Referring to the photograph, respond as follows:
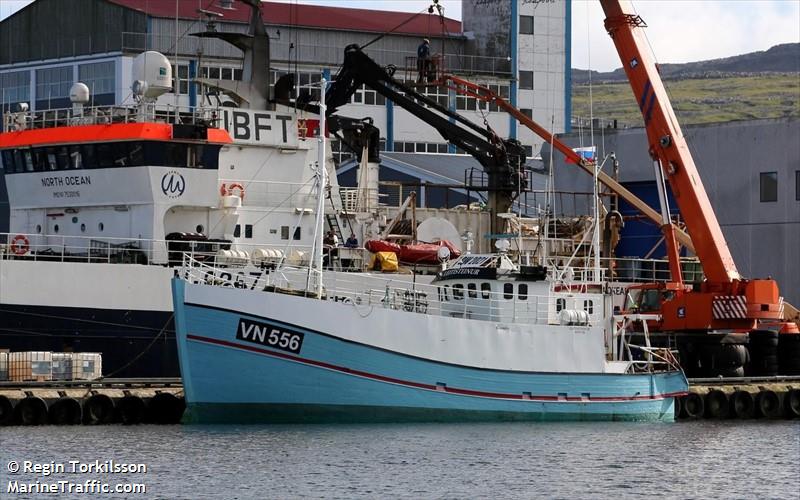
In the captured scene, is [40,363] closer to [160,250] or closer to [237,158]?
[160,250]

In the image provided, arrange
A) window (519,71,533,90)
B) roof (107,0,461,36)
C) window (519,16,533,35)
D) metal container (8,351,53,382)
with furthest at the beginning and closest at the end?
window (519,71,533,90)
window (519,16,533,35)
roof (107,0,461,36)
metal container (8,351,53,382)

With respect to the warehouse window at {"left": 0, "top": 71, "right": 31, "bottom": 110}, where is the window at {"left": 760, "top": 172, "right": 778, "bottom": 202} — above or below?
below

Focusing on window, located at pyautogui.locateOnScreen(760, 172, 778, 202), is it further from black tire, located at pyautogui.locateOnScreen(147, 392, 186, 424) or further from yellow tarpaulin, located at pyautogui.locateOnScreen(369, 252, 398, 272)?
black tire, located at pyautogui.locateOnScreen(147, 392, 186, 424)

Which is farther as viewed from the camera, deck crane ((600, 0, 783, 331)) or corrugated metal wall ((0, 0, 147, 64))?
corrugated metal wall ((0, 0, 147, 64))

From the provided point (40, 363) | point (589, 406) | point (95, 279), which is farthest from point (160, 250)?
point (589, 406)

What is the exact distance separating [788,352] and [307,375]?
16.8 meters

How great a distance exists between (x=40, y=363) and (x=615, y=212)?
19077mm

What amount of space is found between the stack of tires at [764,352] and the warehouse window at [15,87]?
38463 mm

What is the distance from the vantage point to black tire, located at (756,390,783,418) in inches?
1640

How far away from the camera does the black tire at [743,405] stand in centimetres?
4134

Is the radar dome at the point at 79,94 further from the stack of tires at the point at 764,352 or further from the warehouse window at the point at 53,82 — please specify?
the warehouse window at the point at 53,82

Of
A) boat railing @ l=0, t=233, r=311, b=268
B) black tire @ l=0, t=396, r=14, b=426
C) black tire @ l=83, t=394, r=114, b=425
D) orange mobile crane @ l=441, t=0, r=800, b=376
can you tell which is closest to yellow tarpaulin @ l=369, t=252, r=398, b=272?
boat railing @ l=0, t=233, r=311, b=268

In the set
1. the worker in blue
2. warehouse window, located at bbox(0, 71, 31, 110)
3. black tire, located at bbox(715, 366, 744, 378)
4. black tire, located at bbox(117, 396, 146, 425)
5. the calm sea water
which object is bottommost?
the calm sea water

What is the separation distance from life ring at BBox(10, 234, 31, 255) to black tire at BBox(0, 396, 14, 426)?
6.20m
